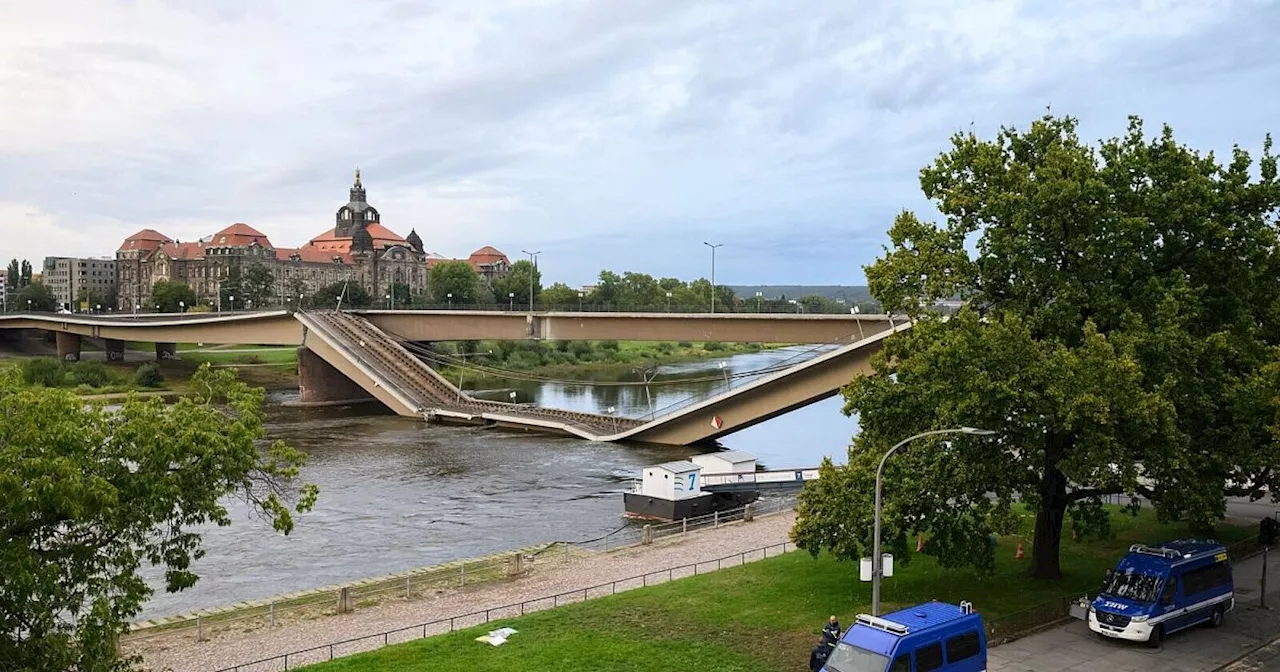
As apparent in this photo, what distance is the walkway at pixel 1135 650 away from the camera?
74.6ft

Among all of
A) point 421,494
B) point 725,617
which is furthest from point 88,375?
point 725,617

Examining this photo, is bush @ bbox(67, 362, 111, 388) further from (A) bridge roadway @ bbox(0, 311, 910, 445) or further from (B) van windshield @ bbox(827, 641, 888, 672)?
(B) van windshield @ bbox(827, 641, 888, 672)

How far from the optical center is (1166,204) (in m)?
27.4

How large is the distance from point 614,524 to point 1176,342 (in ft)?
86.9

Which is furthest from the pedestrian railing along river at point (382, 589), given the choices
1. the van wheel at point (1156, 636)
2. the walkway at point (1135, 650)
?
the van wheel at point (1156, 636)

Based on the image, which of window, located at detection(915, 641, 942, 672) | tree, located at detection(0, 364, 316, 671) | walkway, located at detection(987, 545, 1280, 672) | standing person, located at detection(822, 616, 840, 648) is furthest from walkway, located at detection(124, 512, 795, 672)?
walkway, located at detection(987, 545, 1280, 672)

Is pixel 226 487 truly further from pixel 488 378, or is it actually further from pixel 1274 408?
pixel 488 378

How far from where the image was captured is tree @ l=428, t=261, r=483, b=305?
164 metres

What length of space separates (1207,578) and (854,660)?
11539mm

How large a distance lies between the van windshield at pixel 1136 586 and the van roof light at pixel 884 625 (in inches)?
319

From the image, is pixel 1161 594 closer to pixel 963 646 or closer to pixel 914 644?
pixel 963 646

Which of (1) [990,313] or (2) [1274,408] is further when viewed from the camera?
(1) [990,313]

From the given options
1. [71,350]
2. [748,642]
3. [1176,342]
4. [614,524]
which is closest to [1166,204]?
[1176,342]

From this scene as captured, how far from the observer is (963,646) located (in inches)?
808
